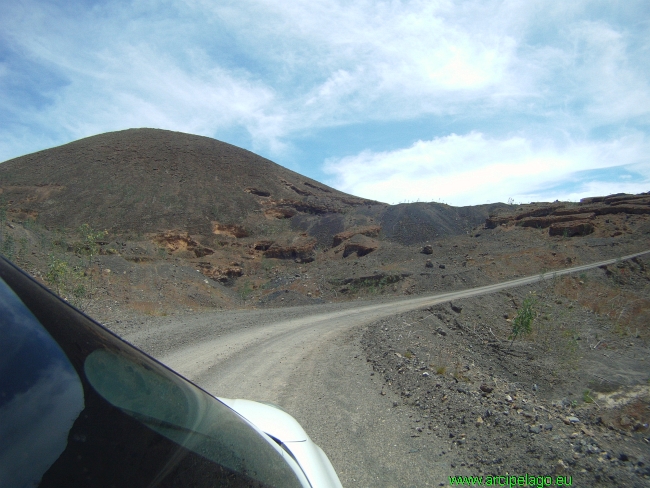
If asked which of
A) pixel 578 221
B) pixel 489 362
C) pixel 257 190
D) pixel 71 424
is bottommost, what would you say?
pixel 489 362

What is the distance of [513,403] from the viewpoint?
5594 mm

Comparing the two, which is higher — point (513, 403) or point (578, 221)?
point (578, 221)

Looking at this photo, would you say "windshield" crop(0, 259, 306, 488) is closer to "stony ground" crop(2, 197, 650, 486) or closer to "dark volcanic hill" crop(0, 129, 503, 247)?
"stony ground" crop(2, 197, 650, 486)

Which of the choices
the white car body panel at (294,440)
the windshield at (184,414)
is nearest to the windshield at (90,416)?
the windshield at (184,414)

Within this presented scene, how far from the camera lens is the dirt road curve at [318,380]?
4371 millimetres

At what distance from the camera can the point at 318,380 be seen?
23.9 feet

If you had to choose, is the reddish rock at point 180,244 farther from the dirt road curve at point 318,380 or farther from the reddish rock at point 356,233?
the dirt road curve at point 318,380

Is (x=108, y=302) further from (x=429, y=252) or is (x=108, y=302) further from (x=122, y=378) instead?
(x=429, y=252)

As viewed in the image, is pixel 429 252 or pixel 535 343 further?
pixel 429 252

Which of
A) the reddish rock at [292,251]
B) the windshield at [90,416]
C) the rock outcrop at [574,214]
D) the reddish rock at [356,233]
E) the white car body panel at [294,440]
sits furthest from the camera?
the reddish rock at [356,233]

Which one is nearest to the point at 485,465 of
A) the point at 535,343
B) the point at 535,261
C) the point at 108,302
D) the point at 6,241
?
the point at 535,343

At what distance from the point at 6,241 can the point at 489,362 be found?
20245mm

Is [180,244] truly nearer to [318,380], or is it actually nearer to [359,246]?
[359,246]

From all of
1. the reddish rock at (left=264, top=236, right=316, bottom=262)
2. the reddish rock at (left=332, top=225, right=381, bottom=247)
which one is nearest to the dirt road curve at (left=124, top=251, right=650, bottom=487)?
the reddish rock at (left=264, top=236, right=316, bottom=262)
